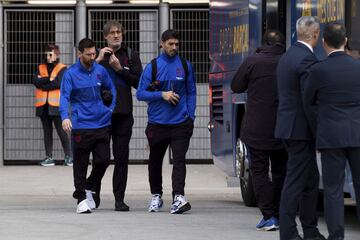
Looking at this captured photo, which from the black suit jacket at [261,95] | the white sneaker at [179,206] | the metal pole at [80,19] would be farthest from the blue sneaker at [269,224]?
the metal pole at [80,19]

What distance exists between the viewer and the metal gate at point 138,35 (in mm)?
20016

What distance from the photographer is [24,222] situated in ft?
39.4

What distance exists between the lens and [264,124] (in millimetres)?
11219

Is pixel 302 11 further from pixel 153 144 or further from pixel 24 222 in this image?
pixel 24 222

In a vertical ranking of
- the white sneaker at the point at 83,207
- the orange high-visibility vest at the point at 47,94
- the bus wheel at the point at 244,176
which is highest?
the orange high-visibility vest at the point at 47,94

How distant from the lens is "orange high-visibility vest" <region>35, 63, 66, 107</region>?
64.3 feet

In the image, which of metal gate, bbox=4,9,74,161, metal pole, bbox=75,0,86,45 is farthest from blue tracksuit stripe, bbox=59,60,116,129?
metal gate, bbox=4,9,74,161

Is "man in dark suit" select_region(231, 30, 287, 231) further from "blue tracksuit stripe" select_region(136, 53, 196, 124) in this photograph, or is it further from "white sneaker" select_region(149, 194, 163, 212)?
"white sneaker" select_region(149, 194, 163, 212)

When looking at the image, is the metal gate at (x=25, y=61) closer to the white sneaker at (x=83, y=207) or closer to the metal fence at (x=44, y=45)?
the metal fence at (x=44, y=45)

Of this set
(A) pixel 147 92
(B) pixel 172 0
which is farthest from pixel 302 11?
(B) pixel 172 0

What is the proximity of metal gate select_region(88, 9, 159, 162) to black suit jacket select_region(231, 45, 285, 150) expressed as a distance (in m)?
8.64

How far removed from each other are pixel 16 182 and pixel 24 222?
5179mm

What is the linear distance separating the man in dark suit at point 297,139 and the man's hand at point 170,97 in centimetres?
279

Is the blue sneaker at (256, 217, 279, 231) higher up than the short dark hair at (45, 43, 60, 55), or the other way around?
the short dark hair at (45, 43, 60, 55)
